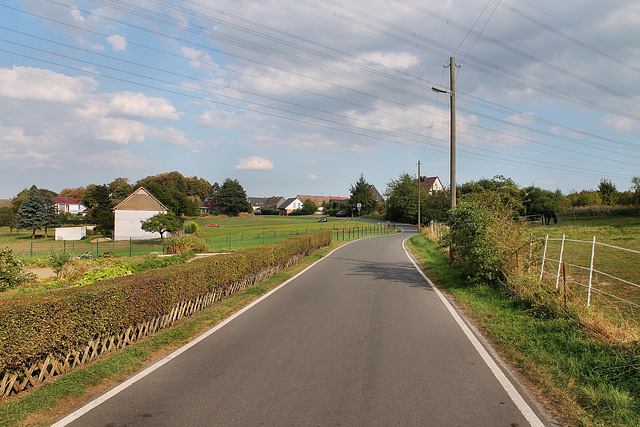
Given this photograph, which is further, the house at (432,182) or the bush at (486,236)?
the house at (432,182)

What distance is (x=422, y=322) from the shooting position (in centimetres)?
791

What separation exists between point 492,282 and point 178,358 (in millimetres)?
9066

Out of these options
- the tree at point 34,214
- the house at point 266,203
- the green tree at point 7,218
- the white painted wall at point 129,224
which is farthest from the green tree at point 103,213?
the house at point 266,203

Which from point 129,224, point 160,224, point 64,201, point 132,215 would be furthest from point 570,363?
point 64,201

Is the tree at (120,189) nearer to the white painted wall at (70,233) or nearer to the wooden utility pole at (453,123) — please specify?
the white painted wall at (70,233)

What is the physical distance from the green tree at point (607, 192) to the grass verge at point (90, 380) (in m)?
70.3

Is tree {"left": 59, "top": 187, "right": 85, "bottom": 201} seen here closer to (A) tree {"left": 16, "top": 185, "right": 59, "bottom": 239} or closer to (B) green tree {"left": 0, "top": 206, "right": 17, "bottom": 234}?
(B) green tree {"left": 0, "top": 206, "right": 17, "bottom": 234}

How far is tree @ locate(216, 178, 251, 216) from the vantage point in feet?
364

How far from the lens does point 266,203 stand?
176m

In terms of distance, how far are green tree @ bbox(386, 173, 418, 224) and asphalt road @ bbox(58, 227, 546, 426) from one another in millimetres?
70242

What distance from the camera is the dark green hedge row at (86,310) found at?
4.38 metres

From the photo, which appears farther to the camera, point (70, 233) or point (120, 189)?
point (120, 189)

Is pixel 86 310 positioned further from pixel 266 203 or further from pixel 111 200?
pixel 266 203

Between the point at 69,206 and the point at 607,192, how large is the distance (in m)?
130
